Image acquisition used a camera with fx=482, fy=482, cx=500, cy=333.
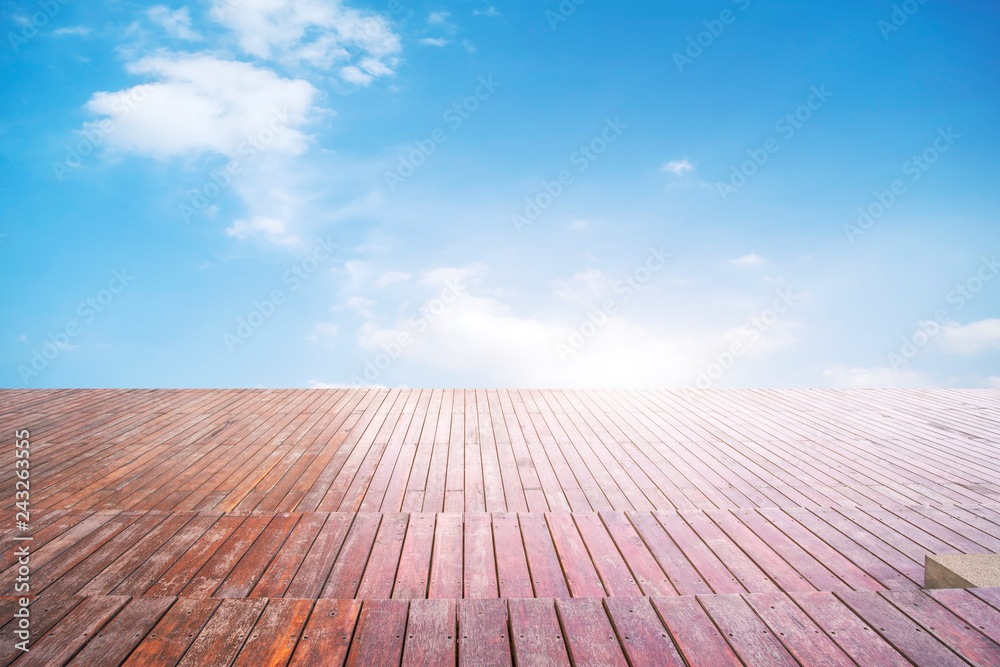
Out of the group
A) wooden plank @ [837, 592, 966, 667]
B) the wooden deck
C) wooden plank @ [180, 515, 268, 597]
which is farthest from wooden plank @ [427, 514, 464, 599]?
wooden plank @ [837, 592, 966, 667]

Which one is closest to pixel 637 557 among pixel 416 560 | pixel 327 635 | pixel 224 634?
pixel 416 560

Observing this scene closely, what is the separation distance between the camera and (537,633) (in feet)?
3.99

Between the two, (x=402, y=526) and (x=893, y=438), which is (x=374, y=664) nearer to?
(x=402, y=526)

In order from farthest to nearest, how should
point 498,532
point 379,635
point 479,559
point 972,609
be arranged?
point 498,532 → point 479,559 → point 972,609 → point 379,635

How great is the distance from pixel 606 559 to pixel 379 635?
0.99 meters

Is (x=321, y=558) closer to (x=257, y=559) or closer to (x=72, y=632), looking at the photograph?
(x=257, y=559)

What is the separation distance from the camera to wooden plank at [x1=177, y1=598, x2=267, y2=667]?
1.15 metres

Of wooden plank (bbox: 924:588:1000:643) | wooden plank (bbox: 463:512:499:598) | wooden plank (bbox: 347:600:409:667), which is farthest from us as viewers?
wooden plank (bbox: 463:512:499:598)

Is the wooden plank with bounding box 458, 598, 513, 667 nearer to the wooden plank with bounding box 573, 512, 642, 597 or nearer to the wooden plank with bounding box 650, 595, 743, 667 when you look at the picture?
the wooden plank with bounding box 650, 595, 743, 667

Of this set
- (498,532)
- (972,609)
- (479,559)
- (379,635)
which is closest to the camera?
(379,635)

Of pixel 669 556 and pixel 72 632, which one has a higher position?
pixel 72 632

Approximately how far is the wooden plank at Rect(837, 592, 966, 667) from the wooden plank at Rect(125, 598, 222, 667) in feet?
5.76

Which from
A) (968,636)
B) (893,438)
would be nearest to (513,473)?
(968,636)

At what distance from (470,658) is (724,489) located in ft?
7.20
